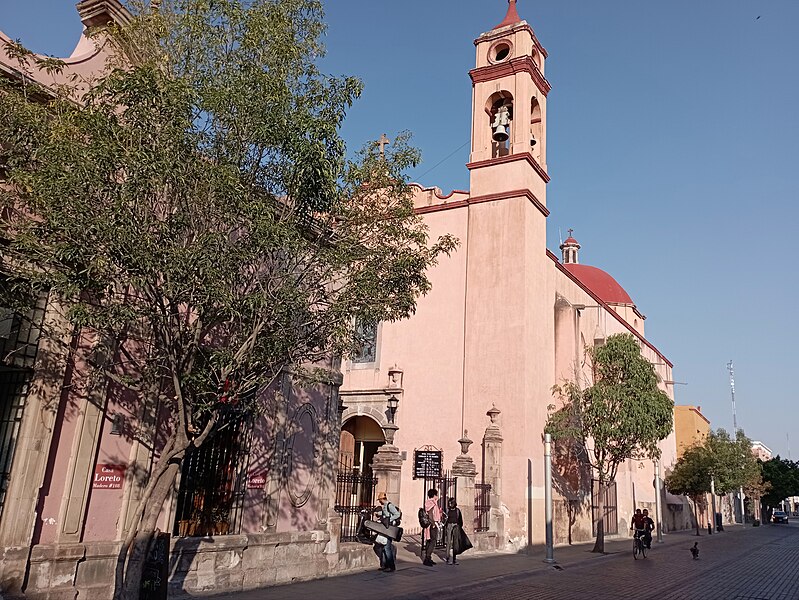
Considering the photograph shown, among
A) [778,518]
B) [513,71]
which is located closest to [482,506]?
[513,71]

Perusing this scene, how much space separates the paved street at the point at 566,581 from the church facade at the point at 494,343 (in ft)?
9.35

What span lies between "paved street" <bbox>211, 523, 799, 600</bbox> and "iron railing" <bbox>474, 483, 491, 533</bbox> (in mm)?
1120

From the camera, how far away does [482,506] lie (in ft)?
65.0

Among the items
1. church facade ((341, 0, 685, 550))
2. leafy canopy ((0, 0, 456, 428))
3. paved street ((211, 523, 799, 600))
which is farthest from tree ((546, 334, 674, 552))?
leafy canopy ((0, 0, 456, 428))

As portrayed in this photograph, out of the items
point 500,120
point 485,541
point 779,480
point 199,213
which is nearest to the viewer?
point 199,213

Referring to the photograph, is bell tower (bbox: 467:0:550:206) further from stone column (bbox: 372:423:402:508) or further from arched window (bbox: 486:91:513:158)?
stone column (bbox: 372:423:402:508)

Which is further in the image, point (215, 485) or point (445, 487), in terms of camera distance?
point (445, 487)

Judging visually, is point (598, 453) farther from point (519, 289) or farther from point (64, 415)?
point (64, 415)

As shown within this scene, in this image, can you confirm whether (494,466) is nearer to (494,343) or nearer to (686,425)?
(494,343)

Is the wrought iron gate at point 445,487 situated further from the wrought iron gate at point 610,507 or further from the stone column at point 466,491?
the wrought iron gate at point 610,507

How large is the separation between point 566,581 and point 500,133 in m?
15.4

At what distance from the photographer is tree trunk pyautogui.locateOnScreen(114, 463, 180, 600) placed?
7359mm

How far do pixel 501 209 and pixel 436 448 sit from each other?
8.68 metres

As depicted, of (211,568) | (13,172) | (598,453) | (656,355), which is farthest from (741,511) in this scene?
(13,172)
